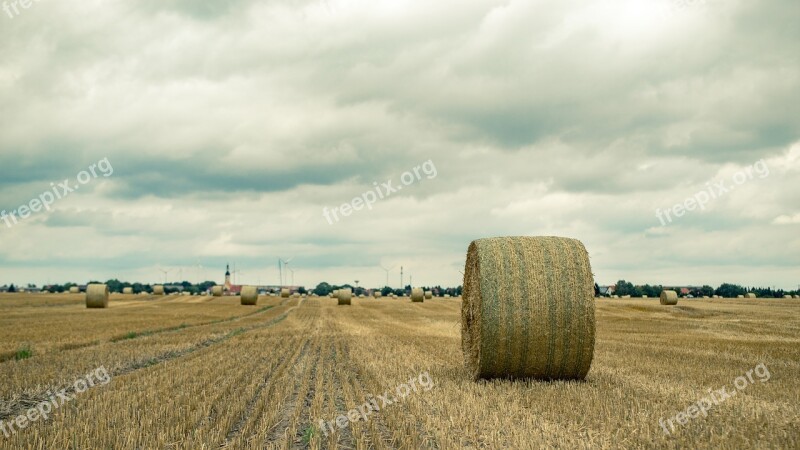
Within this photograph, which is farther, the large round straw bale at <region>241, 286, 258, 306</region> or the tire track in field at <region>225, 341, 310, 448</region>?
the large round straw bale at <region>241, 286, 258, 306</region>

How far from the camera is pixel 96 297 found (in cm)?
4331

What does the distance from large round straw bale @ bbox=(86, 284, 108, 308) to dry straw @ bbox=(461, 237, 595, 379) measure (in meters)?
39.4

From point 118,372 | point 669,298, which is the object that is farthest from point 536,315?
point 669,298

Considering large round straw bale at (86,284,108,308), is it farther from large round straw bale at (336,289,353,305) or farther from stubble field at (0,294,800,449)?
stubble field at (0,294,800,449)

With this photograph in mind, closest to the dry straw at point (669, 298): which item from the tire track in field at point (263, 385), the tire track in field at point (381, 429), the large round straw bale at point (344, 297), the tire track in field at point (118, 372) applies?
the large round straw bale at point (344, 297)

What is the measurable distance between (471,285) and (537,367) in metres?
2.48

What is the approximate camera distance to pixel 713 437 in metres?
6.71

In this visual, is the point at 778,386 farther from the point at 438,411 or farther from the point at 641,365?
the point at 438,411

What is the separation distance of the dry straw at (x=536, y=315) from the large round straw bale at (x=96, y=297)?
3935 cm

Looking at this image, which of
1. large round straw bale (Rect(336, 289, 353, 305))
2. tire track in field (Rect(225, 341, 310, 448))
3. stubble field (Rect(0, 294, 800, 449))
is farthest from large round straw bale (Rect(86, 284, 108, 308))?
tire track in field (Rect(225, 341, 310, 448))

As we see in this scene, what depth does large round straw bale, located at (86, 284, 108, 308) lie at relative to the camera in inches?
1704

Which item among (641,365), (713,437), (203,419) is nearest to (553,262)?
(641,365)

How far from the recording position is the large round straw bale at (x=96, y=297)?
43.3m

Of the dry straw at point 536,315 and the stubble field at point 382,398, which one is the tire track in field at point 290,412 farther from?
the dry straw at point 536,315
